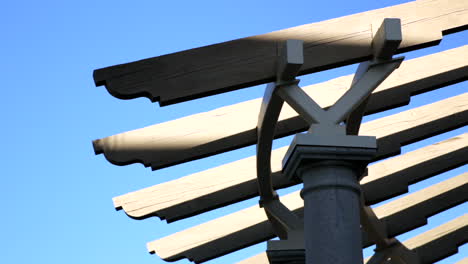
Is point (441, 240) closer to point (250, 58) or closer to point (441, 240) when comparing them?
point (441, 240)

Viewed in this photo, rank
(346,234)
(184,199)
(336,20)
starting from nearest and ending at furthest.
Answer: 1. (346,234)
2. (336,20)
3. (184,199)

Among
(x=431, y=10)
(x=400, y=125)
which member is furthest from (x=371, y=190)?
(x=431, y=10)

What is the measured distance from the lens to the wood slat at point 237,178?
959cm

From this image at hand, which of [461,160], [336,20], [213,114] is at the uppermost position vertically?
[461,160]

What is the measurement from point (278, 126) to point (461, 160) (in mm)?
3390

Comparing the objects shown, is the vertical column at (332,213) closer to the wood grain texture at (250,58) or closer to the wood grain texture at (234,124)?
the wood grain texture at (250,58)

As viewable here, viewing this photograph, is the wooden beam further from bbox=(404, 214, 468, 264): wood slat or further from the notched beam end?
the notched beam end

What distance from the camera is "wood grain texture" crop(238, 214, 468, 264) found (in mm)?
13031

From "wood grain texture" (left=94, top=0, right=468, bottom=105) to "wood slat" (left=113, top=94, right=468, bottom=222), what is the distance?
10.9 ft

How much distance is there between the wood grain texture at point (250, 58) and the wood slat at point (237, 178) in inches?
131

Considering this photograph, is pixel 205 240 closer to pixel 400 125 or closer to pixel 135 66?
pixel 400 125

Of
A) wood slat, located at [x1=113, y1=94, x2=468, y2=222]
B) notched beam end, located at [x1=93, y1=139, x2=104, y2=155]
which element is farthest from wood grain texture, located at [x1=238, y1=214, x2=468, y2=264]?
notched beam end, located at [x1=93, y1=139, x2=104, y2=155]

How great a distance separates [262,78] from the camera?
6.11 m

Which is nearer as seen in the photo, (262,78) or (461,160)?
(262,78)
